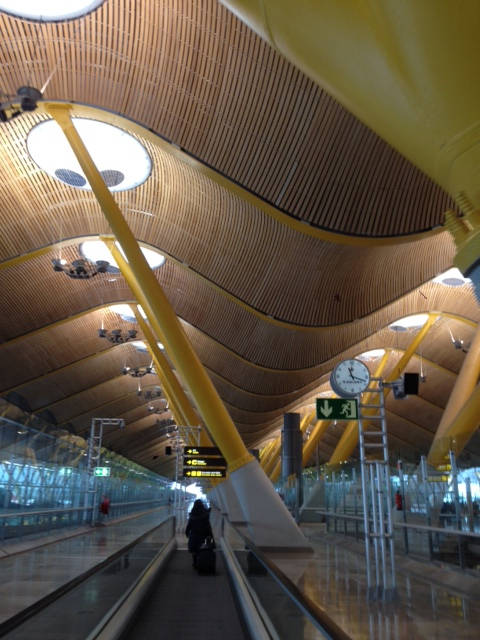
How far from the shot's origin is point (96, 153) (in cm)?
1814

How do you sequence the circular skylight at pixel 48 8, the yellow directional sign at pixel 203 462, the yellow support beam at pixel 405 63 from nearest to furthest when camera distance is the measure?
the yellow support beam at pixel 405 63
the circular skylight at pixel 48 8
the yellow directional sign at pixel 203 462

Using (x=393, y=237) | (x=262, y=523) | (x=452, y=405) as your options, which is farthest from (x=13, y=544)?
(x=452, y=405)

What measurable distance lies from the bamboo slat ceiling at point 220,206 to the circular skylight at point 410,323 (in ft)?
4.72

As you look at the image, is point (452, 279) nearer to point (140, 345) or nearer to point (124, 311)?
point (124, 311)

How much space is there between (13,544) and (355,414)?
8368mm

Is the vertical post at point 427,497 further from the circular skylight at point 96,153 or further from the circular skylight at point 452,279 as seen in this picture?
the circular skylight at point 452,279

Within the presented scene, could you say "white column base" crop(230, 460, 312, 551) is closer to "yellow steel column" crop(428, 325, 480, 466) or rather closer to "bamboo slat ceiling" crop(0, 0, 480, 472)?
"bamboo slat ceiling" crop(0, 0, 480, 472)

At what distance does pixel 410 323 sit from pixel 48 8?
26.8 meters

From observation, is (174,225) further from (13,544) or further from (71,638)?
(71,638)

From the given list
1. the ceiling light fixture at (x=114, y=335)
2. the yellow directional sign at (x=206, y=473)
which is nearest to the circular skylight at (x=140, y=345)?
the ceiling light fixture at (x=114, y=335)

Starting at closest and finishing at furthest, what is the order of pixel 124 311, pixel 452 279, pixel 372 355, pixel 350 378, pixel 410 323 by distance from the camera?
pixel 350 378 → pixel 452 279 → pixel 124 311 → pixel 410 323 → pixel 372 355

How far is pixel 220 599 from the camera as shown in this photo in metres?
8.72

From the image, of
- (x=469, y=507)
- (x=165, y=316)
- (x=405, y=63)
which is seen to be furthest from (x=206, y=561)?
(x=405, y=63)

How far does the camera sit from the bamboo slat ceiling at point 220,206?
12.8 metres
